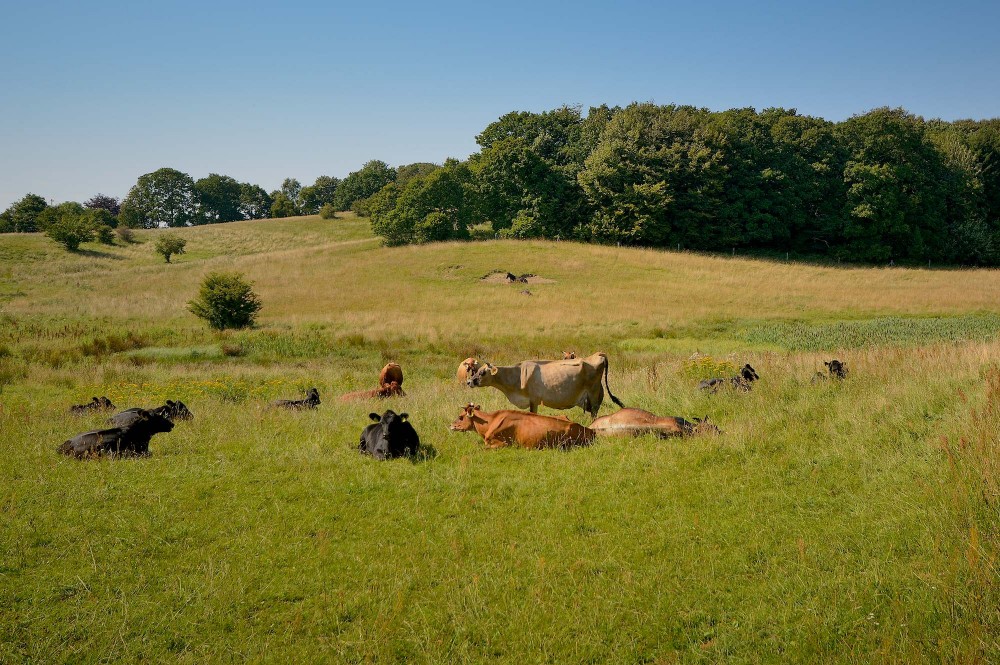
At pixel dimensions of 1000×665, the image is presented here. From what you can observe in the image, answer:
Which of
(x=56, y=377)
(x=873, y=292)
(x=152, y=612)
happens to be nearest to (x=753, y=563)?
(x=152, y=612)

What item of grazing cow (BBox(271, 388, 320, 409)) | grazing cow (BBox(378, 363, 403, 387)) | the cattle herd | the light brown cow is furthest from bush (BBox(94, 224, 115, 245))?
the light brown cow

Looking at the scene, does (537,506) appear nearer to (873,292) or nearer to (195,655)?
(195,655)

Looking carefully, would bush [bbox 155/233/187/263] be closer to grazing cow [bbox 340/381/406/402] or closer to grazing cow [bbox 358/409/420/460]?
grazing cow [bbox 340/381/406/402]

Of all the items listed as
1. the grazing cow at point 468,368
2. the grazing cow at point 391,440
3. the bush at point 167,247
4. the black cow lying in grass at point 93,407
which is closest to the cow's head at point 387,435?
the grazing cow at point 391,440

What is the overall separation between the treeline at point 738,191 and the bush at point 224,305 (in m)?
36.5

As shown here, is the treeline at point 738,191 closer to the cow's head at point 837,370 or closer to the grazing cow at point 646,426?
the cow's head at point 837,370

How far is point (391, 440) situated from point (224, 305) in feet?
86.2

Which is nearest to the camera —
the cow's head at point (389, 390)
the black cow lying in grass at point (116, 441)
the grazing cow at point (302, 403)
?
the black cow lying in grass at point (116, 441)

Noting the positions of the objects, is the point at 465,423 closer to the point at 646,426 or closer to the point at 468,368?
the point at 468,368

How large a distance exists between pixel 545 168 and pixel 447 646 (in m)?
70.6

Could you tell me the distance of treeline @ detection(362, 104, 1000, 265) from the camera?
67.6 meters

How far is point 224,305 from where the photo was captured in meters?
31.3

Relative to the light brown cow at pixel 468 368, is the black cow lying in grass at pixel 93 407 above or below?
below

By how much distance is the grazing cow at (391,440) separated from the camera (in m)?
8.64
